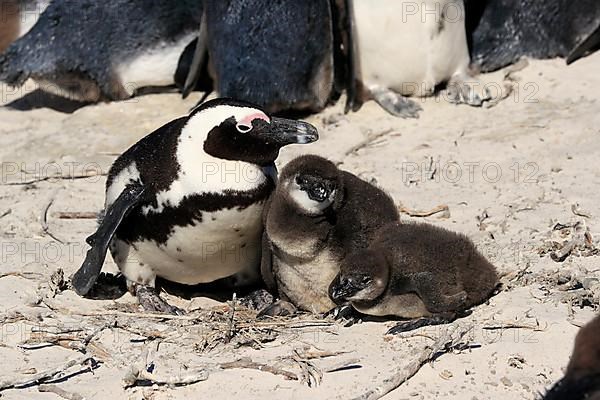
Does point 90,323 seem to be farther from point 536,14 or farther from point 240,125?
point 536,14

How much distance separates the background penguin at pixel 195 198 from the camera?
3715 millimetres

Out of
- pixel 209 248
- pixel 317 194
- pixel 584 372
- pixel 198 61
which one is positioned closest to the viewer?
pixel 584 372

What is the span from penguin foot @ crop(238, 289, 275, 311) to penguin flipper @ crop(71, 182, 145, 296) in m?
0.52

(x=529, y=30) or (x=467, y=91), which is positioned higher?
(x=529, y=30)

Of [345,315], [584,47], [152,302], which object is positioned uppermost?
[345,315]

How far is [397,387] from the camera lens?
3.11 metres

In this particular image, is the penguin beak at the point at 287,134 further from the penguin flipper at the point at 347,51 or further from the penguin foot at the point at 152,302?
the penguin flipper at the point at 347,51

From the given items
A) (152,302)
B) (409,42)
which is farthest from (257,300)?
(409,42)

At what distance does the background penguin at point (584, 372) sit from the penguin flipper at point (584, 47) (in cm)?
367

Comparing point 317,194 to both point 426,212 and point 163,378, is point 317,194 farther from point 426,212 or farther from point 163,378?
point 426,212

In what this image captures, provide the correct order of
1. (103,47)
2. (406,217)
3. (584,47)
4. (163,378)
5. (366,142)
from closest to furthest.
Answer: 1. (163,378)
2. (406,217)
3. (366,142)
4. (584,47)
5. (103,47)

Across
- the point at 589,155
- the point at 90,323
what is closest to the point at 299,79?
the point at 589,155

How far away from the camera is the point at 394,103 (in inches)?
227

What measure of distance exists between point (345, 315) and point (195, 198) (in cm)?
58
